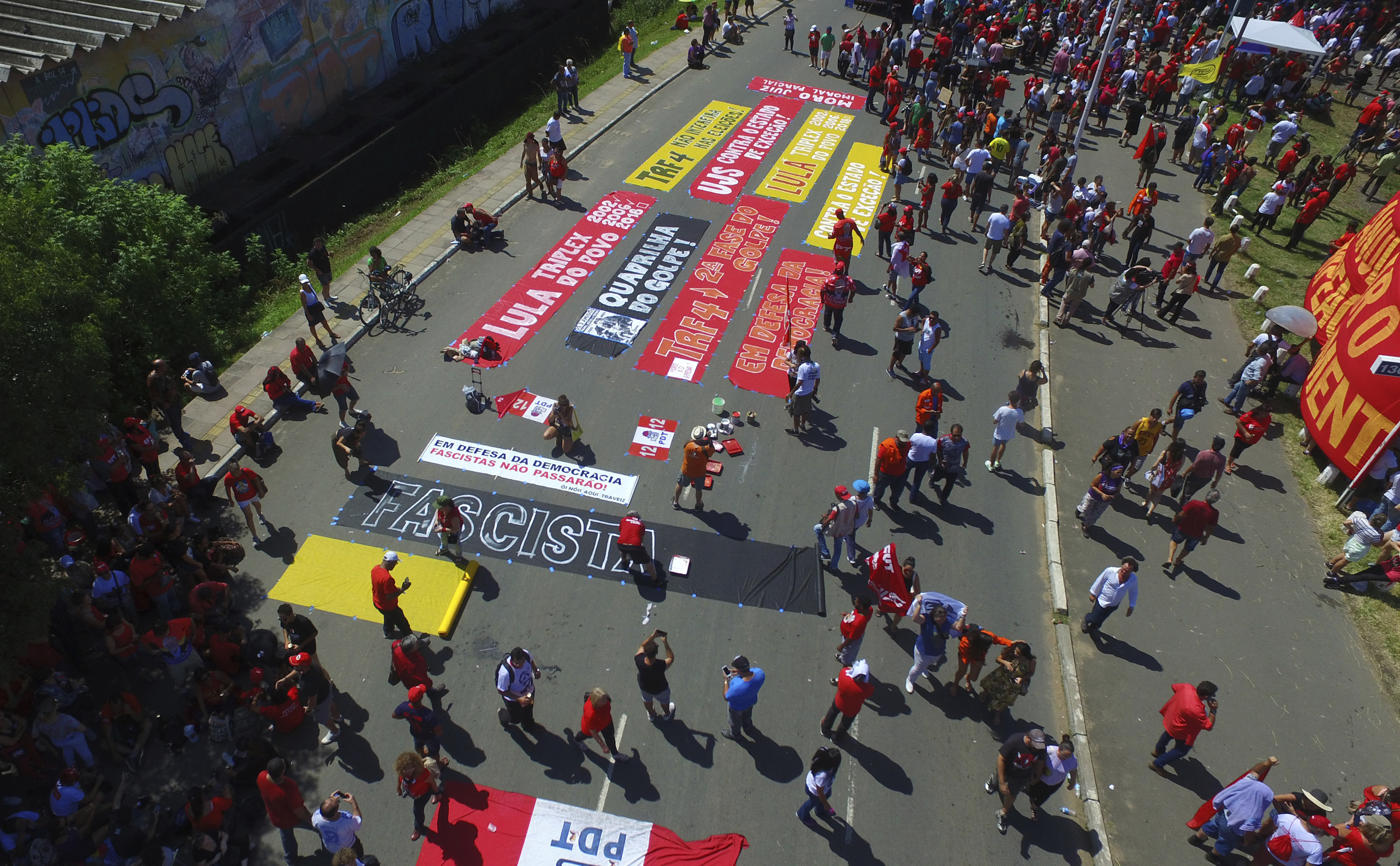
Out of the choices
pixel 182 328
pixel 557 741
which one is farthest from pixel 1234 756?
pixel 182 328

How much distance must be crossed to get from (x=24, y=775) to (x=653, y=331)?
13.1 meters

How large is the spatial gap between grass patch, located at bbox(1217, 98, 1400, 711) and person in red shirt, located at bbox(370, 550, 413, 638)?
1508 centimetres

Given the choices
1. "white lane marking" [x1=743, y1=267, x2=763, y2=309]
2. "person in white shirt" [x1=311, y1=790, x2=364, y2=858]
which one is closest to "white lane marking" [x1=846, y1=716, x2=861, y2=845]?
"person in white shirt" [x1=311, y1=790, x2=364, y2=858]

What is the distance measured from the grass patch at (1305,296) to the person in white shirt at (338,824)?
14.8 m

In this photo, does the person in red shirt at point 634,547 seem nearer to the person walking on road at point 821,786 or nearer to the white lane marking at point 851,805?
the white lane marking at point 851,805

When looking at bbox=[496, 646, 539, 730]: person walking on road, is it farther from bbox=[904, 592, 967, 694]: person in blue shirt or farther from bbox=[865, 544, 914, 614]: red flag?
bbox=[904, 592, 967, 694]: person in blue shirt

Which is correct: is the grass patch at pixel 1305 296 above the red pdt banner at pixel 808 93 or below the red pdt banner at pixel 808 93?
below

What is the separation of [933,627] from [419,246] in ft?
54.1

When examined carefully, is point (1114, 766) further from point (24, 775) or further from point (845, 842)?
point (24, 775)

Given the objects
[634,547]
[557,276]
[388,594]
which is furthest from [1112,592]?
[557,276]

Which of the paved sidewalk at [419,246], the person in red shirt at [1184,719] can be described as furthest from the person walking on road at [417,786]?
the person in red shirt at [1184,719]

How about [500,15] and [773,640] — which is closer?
[773,640]

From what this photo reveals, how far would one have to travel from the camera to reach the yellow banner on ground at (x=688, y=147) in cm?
2456

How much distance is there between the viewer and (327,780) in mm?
10203
